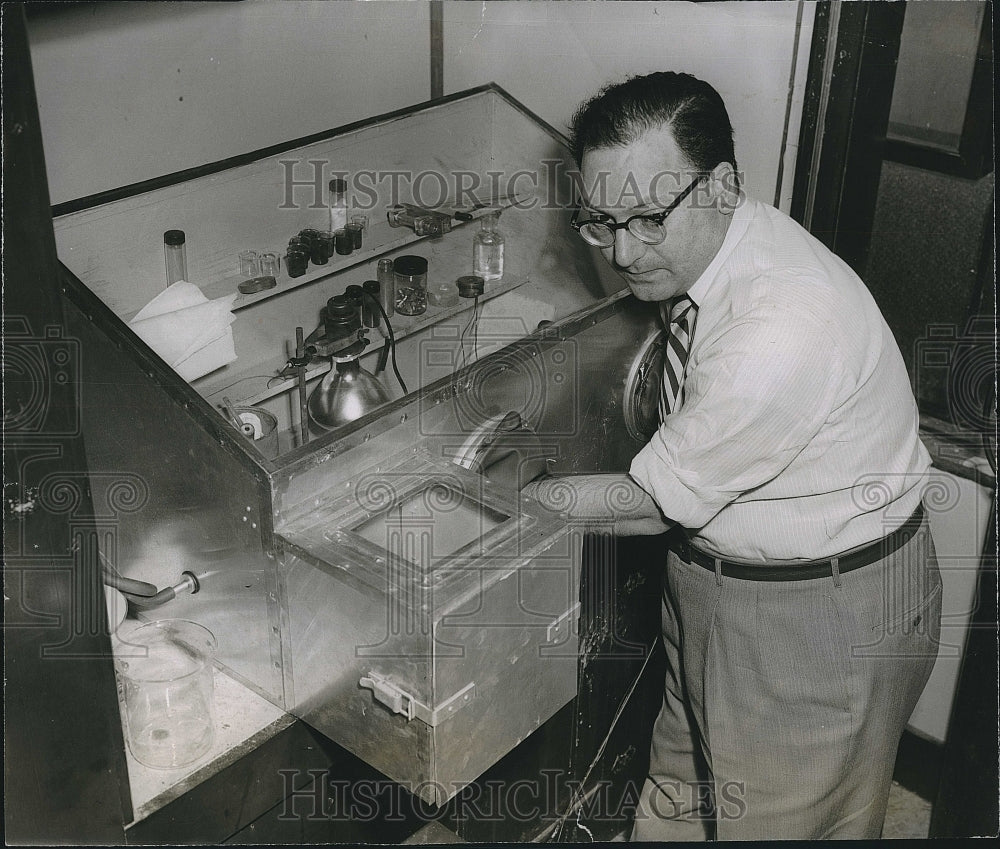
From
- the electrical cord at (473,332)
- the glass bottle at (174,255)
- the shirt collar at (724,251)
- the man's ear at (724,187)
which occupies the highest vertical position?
the man's ear at (724,187)

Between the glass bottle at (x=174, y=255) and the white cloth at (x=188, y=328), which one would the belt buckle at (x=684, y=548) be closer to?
the white cloth at (x=188, y=328)

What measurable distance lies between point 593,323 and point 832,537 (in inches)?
19.8

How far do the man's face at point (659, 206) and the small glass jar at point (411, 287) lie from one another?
707 mm

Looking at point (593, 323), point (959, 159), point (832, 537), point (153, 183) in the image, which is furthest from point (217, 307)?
point (959, 159)

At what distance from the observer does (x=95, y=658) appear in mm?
1211

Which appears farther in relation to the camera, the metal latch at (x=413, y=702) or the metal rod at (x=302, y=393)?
the metal rod at (x=302, y=393)

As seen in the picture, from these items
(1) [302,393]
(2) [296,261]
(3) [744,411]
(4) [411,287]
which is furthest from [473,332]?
(3) [744,411]

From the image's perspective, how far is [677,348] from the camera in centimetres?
170

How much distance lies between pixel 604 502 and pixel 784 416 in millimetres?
261

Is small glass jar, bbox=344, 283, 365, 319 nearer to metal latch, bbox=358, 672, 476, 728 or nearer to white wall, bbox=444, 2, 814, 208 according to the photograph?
white wall, bbox=444, 2, 814, 208

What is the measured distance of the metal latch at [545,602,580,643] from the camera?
1435mm

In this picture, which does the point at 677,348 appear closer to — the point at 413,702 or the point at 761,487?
the point at 761,487

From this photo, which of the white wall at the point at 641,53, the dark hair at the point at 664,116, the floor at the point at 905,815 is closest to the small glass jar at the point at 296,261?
the white wall at the point at 641,53

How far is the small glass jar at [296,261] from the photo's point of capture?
2.07 meters
